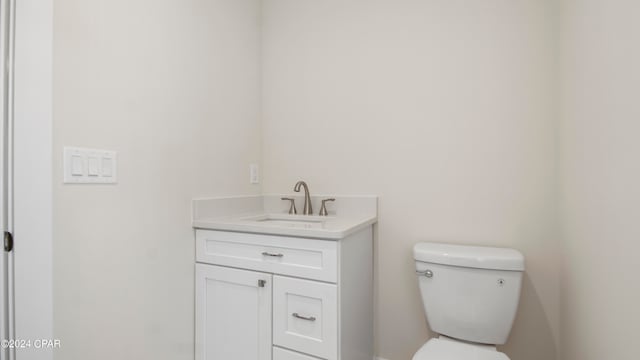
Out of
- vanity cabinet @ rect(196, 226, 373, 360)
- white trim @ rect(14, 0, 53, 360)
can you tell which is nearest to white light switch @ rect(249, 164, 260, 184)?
vanity cabinet @ rect(196, 226, 373, 360)

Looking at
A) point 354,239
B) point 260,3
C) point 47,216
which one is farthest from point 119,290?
point 260,3

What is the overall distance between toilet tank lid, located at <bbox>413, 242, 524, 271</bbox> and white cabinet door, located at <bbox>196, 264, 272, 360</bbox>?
72cm

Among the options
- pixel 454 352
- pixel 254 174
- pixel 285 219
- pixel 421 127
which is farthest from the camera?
pixel 254 174

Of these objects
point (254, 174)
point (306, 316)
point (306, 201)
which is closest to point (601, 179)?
point (306, 316)

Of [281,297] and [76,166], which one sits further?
[281,297]

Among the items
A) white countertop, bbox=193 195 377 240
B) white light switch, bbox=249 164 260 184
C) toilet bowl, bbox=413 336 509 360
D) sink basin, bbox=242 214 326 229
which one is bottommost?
toilet bowl, bbox=413 336 509 360

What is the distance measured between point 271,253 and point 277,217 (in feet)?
1.73

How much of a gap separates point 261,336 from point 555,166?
150cm

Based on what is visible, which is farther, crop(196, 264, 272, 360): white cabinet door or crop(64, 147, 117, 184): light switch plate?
crop(196, 264, 272, 360): white cabinet door

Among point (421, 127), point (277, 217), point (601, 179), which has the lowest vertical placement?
point (277, 217)

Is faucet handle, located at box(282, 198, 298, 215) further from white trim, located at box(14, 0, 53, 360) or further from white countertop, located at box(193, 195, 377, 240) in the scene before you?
white trim, located at box(14, 0, 53, 360)

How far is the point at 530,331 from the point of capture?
1.44 metres

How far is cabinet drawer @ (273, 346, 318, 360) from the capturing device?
49.6 inches

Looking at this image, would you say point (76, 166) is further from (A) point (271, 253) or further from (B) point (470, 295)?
(B) point (470, 295)
